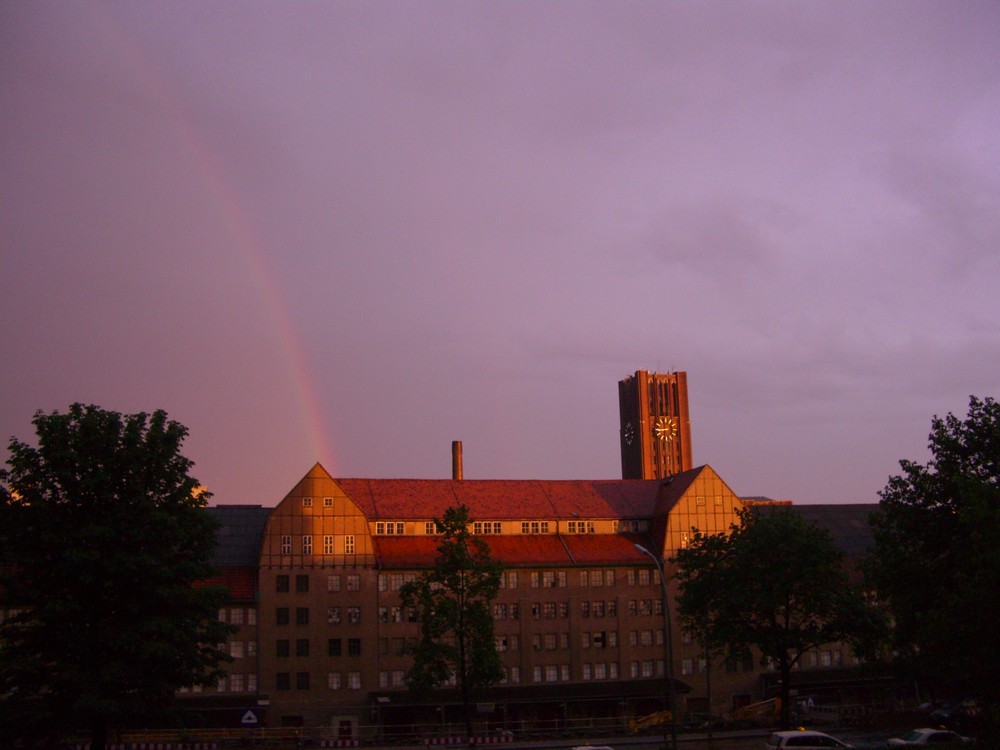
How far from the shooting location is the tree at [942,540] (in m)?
42.8

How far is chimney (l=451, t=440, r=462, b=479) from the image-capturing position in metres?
130

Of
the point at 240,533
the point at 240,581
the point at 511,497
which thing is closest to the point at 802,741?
the point at 240,581

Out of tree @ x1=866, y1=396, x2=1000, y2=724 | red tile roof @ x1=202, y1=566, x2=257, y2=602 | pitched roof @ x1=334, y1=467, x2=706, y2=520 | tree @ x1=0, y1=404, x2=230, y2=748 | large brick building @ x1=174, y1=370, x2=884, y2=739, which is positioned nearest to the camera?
tree @ x1=0, y1=404, x2=230, y2=748

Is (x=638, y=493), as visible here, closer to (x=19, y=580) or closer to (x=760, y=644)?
(x=760, y=644)

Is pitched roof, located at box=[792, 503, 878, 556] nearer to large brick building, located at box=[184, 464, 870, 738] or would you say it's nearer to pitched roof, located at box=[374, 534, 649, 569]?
large brick building, located at box=[184, 464, 870, 738]

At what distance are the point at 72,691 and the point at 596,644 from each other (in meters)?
63.8

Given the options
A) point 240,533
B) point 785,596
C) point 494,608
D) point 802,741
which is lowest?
point 802,741

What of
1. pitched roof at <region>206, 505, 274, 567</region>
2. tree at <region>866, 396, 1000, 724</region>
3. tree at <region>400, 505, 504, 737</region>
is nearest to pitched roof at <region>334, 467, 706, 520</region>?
pitched roof at <region>206, 505, 274, 567</region>

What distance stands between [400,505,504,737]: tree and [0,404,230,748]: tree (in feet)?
90.4

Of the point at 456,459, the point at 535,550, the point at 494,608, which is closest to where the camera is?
the point at 494,608

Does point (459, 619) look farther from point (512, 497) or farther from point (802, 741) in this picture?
point (512, 497)

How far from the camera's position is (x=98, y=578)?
127 feet

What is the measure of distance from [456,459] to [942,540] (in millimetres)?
82043

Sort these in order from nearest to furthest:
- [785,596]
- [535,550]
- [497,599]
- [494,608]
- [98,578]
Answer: [98,578] → [785,596] → [497,599] → [494,608] → [535,550]
